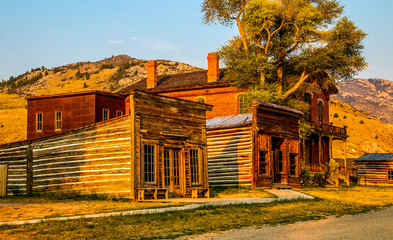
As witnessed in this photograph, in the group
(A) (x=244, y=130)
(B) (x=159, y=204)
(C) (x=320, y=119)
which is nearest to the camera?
(B) (x=159, y=204)

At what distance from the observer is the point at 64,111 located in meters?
34.4

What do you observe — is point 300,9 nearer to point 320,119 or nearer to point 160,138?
point 320,119

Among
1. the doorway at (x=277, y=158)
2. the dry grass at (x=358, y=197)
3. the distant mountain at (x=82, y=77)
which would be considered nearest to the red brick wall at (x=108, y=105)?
the doorway at (x=277, y=158)

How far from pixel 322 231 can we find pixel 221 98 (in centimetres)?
3339

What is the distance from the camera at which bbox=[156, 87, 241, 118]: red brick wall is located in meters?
43.9

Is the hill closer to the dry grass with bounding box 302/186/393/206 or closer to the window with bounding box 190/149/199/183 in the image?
the window with bounding box 190/149/199/183

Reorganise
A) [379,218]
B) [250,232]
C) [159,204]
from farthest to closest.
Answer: [159,204]
[379,218]
[250,232]

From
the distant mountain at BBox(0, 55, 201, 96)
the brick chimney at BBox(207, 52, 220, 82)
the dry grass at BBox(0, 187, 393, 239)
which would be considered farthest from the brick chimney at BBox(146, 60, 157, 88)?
the distant mountain at BBox(0, 55, 201, 96)

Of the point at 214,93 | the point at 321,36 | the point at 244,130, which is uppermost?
the point at 321,36

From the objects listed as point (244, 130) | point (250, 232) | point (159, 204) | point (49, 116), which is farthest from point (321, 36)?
point (250, 232)

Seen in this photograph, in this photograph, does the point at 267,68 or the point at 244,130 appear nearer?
the point at 244,130

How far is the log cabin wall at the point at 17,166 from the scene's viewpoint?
24.0 m

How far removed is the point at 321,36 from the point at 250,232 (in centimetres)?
3282

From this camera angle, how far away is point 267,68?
40812 mm
